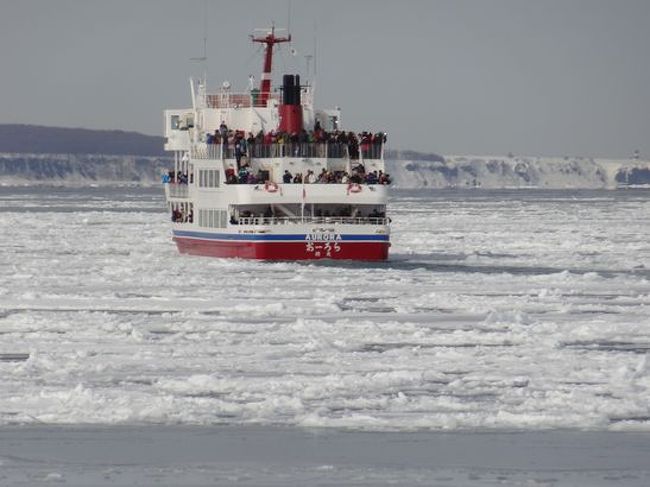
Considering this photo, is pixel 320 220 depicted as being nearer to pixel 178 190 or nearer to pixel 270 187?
pixel 270 187

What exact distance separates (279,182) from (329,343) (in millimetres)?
20096

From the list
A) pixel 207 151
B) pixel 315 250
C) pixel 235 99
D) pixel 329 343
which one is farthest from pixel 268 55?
pixel 329 343

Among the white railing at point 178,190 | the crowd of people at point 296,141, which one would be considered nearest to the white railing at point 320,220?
the crowd of people at point 296,141

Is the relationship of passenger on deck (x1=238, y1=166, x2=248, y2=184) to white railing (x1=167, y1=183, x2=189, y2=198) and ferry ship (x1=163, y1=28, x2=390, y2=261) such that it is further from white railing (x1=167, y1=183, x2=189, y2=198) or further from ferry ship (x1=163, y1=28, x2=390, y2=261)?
white railing (x1=167, y1=183, x2=189, y2=198)

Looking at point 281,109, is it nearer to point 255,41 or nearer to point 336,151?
point 336,151

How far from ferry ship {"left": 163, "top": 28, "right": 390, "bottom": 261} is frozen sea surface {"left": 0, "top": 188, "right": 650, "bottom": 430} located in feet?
3.04

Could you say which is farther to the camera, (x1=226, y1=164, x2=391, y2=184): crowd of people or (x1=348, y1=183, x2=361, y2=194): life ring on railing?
(x1=226, y1=164, x2=391, y2=184): crowd of people

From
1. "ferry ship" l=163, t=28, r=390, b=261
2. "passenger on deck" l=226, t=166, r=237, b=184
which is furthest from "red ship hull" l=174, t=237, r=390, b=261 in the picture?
"passenger on deck" l=226, t=166, r=237, b=184

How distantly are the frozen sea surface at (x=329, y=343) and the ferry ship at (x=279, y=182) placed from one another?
3.04 feet

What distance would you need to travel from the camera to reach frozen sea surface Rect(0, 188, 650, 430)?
630 inches

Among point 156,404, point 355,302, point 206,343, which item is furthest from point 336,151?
point 156,404

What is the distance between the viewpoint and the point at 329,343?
70.3 ft

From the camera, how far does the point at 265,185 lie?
131 ft

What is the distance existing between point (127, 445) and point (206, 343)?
7.12 metres
